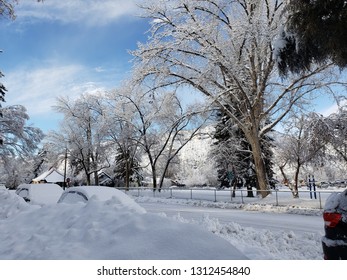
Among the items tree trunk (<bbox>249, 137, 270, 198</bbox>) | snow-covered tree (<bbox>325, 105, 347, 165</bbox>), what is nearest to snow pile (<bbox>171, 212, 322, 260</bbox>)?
tree trunk (<bbox>249, 137, 270, 198</bbox>)

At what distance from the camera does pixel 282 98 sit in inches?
864

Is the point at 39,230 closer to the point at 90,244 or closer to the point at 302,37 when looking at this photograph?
the point at 90,244

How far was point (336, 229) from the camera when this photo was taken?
437cm

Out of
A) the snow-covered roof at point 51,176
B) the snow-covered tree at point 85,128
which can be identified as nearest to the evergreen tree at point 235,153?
the snow-covered tree at point 85,128

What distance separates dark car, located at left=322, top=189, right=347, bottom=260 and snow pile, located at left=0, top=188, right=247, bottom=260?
1.63m

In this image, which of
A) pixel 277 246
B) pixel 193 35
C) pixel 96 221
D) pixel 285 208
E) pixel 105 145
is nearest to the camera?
pixel 96 221

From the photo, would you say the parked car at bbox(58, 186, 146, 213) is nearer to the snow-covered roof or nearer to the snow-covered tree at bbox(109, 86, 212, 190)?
the snow-covered tree at bbox(109, 86, 212, 190)

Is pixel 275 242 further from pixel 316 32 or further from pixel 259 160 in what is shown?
pixel 259 160

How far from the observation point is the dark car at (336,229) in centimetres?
426

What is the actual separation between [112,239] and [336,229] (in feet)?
10.5

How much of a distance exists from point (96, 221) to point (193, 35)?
16.3m

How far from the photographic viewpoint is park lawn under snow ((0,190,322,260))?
3.81 m

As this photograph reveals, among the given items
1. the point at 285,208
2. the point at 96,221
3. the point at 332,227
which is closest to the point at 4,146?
the point at 285,208

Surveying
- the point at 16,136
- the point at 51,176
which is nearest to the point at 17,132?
the point at 16,136
